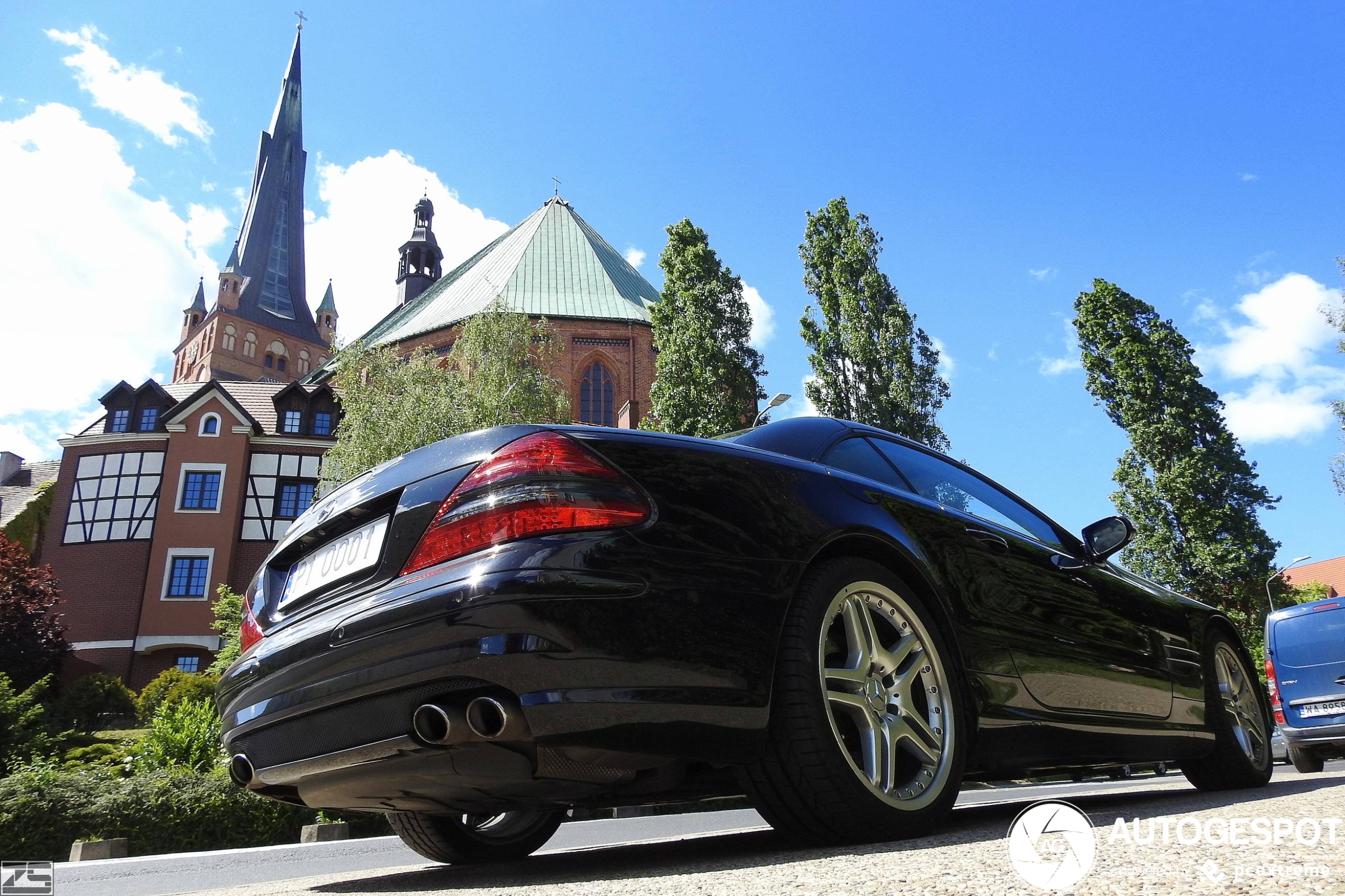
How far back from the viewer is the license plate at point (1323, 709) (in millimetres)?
9492

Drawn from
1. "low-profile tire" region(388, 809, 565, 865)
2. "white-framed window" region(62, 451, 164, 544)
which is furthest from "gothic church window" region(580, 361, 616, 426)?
"low-profile tire" region(388, 809, 565, 865)

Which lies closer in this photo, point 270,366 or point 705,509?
point 705,509

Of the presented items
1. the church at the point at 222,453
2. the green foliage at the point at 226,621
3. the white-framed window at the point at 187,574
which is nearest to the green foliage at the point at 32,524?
the church at the point at 222,453

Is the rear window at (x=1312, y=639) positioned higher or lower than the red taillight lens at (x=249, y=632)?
higher

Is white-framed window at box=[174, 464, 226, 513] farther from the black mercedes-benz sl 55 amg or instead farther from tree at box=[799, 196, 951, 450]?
the black mercedes-benz sl 55 amg

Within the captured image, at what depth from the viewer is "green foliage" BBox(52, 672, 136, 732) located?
85.0 feet

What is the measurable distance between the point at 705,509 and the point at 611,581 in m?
0.39

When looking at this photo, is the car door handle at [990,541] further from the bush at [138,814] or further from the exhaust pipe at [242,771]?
the bush at [138,814]

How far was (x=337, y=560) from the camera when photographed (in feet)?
8.38

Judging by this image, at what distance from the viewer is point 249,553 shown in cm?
3516

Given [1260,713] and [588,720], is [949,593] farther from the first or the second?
[1260,713]

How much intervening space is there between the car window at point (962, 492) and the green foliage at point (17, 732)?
36.7 feet

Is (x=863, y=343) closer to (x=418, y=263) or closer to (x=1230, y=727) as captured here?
(x=1230, y=727)

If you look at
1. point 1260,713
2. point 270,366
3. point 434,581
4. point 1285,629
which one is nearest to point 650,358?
point 1285,629
